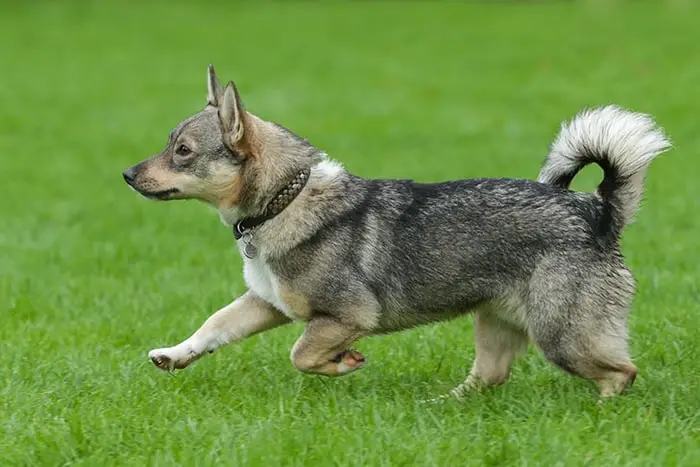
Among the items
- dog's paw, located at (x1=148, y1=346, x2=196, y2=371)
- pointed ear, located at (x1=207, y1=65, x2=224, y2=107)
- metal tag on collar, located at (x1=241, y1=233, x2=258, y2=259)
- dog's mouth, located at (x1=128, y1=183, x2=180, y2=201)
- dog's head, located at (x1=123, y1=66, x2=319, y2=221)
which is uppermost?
pointed ear, located at (x1=207, y1=65, x2=224, y2=107)

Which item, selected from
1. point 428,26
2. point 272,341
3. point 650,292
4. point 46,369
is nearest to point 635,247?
point 650,292

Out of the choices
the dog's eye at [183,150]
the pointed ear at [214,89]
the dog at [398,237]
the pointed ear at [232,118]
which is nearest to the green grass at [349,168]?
the dog at [398,237]

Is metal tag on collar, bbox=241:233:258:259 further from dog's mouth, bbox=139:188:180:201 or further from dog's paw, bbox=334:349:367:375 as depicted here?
dog's paw, bbox=334:349:367:375

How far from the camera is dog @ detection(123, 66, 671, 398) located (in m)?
6.03

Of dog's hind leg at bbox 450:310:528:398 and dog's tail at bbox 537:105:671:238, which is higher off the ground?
dog's tail at bbox 537:105:671:238

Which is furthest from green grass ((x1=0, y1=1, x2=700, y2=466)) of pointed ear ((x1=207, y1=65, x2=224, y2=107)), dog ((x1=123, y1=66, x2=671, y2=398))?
pointed ear ((x1=207, y1=65, x2=224, y2=107))

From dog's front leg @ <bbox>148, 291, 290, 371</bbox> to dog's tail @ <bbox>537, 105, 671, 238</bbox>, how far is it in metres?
1.63

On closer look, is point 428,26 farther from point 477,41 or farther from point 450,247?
point 450,247

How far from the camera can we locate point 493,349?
21.1ft

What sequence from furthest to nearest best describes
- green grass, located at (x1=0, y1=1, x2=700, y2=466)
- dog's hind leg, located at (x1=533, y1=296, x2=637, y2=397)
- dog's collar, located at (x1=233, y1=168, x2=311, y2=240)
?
dog's collar, located at (x1=233, y1=168, x2=311, y2=240) → dog's hind leg, located at (x1=533, y1=296, x2=637, y2=397) → green grass, located at (x1=0, y1=1, x2=700, y2=466)

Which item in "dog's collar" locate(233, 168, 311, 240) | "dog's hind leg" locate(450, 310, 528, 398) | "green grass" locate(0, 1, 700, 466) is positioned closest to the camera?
"green grass" locate(0, 1, 700, 466)

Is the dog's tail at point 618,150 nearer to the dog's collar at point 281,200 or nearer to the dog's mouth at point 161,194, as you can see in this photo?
the dog's collar at point 281,200

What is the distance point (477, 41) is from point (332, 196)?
16997mm

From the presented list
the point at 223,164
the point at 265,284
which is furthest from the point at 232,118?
the point at 265,284
